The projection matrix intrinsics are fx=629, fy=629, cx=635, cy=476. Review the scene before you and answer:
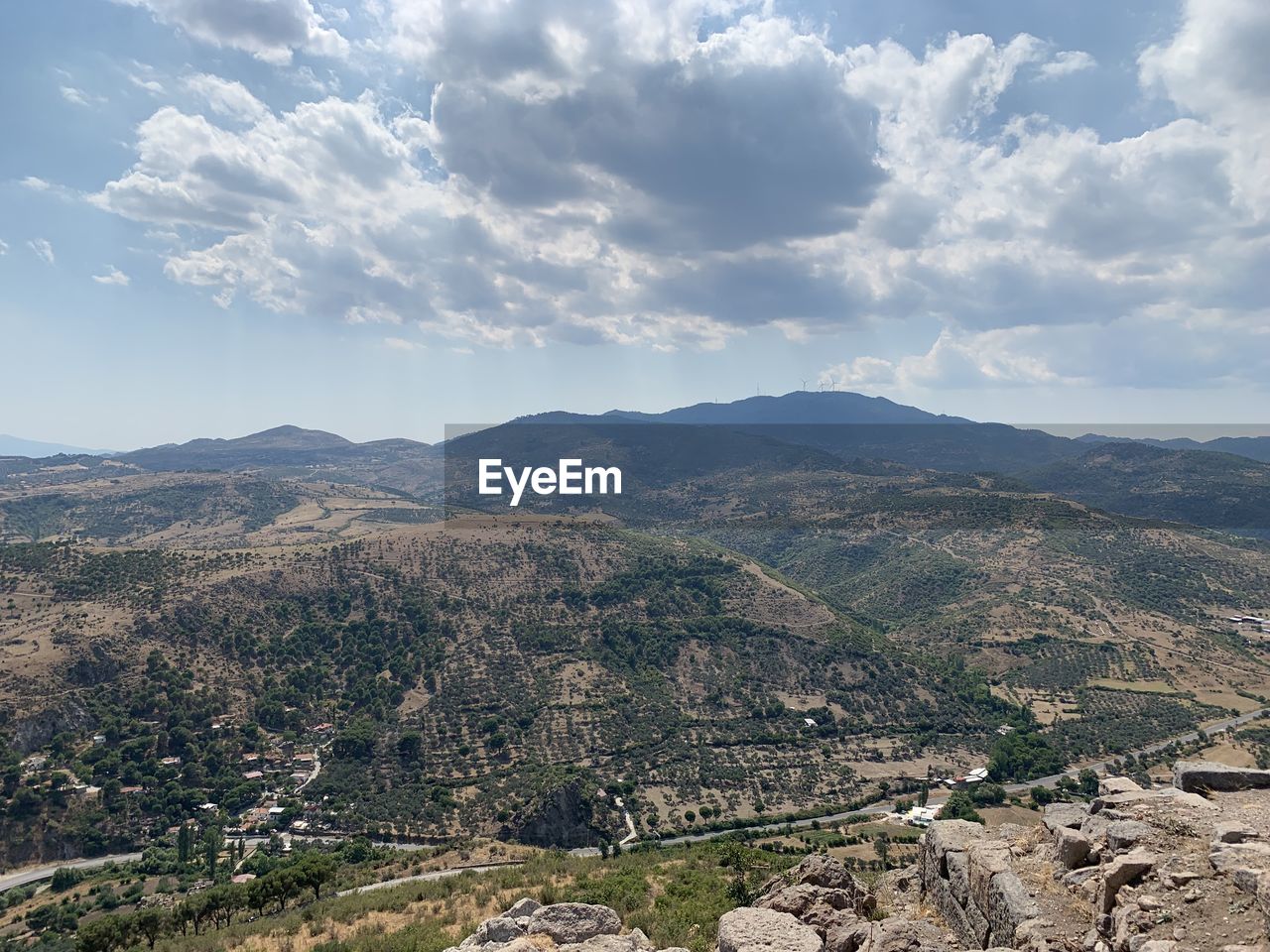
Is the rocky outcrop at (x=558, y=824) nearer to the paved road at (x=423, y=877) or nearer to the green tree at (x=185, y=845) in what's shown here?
the paved road at (x=423, y=877)

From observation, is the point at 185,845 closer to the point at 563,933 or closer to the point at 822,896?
the point at 563,933

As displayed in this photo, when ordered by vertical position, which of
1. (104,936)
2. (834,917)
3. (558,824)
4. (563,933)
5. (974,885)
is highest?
(974,885)

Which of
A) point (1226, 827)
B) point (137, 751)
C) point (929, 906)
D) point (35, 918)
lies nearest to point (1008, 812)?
point (929, 906)

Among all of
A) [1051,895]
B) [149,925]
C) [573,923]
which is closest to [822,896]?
[1051,895]

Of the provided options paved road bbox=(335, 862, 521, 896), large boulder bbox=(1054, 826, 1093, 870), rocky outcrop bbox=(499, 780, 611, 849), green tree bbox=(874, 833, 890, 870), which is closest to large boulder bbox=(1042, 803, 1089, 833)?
large boulder bbox=(1054, 826, 1093, 870)

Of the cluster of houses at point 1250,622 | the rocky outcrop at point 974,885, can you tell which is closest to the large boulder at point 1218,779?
the rocky outcrop at point 974,885

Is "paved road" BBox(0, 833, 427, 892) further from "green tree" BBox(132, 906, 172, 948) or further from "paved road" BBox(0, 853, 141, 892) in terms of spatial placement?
"green tree" BBox(132, 906, 172, 948)

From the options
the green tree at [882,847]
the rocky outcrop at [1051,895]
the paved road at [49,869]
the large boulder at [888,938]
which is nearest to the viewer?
the rocky outcrop at [1051,895]
